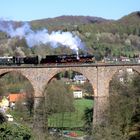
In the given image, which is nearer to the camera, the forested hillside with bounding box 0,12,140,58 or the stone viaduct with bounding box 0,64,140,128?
the stone viaduct with bounding box 0,64,140,128

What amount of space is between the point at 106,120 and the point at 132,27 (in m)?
146

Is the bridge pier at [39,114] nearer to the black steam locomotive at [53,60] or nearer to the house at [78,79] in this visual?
the black steam locomotive at [53,60]

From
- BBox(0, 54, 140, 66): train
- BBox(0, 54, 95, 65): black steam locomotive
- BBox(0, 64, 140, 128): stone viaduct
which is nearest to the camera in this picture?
BBox(0, 64, 140, 128): stone viaduct

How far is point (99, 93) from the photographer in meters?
48.8

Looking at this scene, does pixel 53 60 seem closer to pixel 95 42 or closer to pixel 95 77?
pixel 95 77

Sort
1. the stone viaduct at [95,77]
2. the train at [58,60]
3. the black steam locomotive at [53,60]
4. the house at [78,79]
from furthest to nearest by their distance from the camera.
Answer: the house at [78,79]
the black steam locomotive at [53,60]
the train at [58,60]
the stone viaduct at [95,77]

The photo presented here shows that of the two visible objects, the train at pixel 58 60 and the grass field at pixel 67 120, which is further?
the grass field at pixel 67 120

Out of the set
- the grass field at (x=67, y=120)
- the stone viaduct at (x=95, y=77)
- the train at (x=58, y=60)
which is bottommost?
the grass field at (x=67, y=120)

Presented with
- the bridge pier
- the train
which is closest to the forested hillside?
the train

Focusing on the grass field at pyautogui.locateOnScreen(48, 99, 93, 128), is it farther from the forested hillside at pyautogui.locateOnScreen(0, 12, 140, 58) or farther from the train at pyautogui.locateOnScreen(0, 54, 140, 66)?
the forested hillside at pyautogui.locateOnScreen(0, 12, 140, 58)

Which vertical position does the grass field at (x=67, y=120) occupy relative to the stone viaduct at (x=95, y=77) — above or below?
below

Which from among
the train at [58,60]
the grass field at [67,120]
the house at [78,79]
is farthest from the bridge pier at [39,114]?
the house at [78,79]

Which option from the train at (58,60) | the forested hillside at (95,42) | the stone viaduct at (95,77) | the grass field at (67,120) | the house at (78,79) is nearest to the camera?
the stone viaduct at (95,77)

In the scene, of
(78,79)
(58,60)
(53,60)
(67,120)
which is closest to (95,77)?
(58,60)
